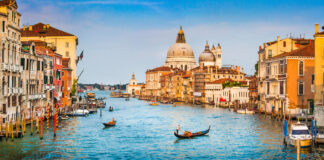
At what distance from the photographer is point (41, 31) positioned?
5712cm

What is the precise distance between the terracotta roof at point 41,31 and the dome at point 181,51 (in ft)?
330

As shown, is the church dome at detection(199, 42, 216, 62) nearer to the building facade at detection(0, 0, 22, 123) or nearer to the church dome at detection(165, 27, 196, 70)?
the church dome at detection(165, 27, 196, 70)

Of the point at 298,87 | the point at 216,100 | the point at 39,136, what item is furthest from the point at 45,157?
the point at 216,100

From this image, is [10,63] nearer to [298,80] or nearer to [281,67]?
[281,67]

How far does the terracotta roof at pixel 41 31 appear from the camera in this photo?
55.7 meters

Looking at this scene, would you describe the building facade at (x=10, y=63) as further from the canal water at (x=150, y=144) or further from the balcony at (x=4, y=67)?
the canal water at (x=150, y=144)

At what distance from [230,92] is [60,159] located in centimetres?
5306

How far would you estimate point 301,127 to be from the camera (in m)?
25.4

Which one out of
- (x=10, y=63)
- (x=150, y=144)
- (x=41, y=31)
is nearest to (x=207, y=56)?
(x=41, y=31)

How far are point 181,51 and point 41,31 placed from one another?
10349 centimetres

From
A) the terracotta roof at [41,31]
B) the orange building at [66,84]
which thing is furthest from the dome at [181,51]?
the orange building at [66,84]

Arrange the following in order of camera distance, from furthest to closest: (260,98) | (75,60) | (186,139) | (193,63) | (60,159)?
(193,63) < (75,60) < (260,98) < (186,139) < (60,159)

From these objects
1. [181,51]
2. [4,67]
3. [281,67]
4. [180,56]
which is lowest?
[4,67]

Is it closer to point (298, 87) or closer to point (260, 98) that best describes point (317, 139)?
point (298, 87)
